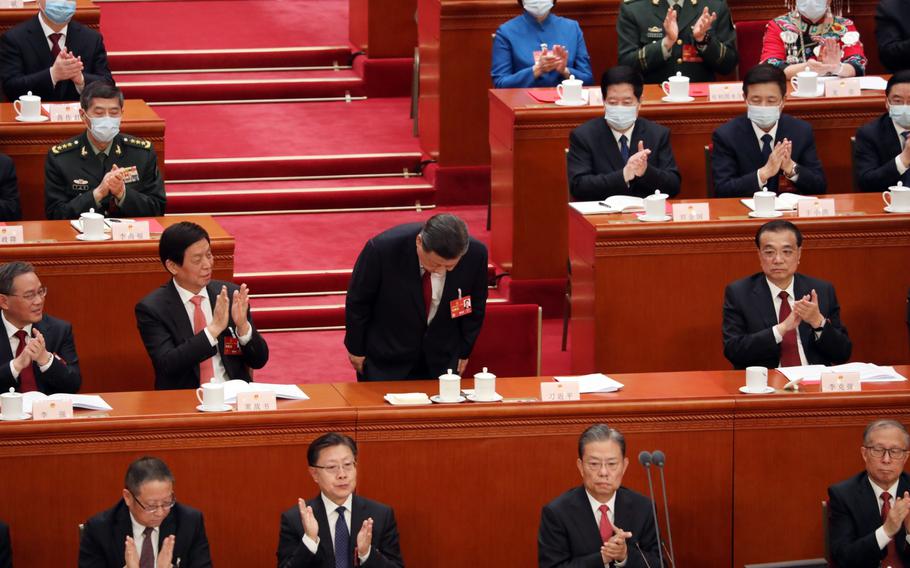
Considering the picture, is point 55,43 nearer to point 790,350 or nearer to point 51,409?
point 51,409

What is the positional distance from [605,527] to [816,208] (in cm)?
188

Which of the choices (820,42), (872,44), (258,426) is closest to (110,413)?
(258,426)

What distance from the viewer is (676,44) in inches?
287

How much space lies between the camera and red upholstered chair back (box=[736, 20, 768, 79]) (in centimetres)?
789

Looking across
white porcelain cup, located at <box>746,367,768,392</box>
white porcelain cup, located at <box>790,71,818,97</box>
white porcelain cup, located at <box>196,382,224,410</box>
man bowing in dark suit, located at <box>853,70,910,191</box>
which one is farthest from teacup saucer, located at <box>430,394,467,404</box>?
white porcelain cup, located at <box>790,71,818,97</box>

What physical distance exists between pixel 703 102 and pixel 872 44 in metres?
1.70

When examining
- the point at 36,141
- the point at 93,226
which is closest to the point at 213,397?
the point at 93,226

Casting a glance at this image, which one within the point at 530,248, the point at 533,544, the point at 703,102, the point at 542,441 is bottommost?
the point at 533,544

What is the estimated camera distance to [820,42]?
729 cm

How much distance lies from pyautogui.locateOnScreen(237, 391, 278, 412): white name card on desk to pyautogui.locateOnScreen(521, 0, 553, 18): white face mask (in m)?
2.96

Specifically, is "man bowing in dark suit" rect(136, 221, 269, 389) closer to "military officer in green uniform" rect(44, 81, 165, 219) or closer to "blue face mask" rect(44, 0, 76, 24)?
"military officer in green uniform" rect(44, 81, 165, 219)

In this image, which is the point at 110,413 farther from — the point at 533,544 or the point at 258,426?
the point at 533,544

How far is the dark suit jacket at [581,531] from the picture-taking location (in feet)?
14.9

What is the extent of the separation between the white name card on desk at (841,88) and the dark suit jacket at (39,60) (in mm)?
2945
